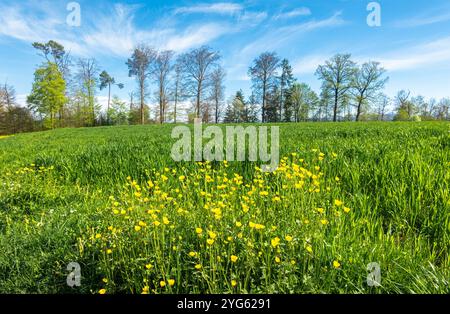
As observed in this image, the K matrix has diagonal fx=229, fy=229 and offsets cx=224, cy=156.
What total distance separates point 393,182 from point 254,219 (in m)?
2.30

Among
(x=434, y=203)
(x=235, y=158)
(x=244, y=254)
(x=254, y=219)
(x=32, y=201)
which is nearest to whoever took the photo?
(x=244, y=254)

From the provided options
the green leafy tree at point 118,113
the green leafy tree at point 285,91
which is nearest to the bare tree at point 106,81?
the green leafy tree at point 118,113

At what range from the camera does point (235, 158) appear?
5090 millimetres

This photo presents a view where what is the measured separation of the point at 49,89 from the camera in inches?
1613

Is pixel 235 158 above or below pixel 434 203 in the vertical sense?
above

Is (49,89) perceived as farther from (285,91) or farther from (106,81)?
(285,91)

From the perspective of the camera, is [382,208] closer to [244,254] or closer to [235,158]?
[244,254]

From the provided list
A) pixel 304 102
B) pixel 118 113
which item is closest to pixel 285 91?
pixel 304 102

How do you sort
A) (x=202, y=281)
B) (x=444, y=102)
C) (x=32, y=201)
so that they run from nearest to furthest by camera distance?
1. (x=202, y=281)
2. (x=32, y=201)
3. (x=444, y=102)

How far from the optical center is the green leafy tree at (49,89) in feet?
136

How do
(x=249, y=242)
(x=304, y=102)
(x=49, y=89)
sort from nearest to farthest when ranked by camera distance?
(x=249, y=242) → (x=49, y=89) → (x=304, y=102)

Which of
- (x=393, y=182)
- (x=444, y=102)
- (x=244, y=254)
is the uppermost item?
(x=444, y=102)

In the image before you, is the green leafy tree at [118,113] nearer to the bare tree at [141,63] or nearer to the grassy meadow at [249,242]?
the bare tree at [141,63]
